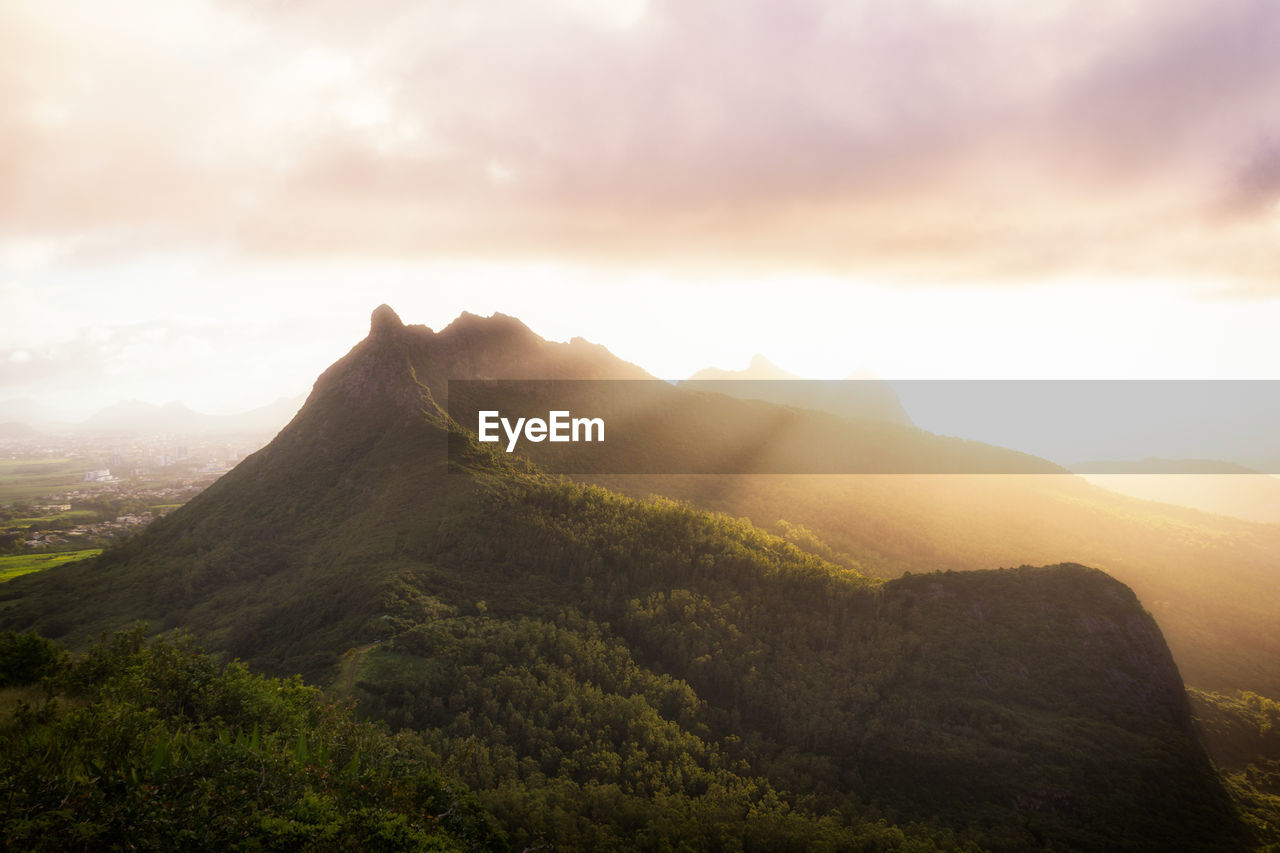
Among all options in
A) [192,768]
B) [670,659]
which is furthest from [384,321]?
[192,768]

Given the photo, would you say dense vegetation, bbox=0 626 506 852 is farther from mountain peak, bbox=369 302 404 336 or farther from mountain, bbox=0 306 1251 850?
mountain peak, bbox=369 302 404 336

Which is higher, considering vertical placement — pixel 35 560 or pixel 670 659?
pixel 670 659

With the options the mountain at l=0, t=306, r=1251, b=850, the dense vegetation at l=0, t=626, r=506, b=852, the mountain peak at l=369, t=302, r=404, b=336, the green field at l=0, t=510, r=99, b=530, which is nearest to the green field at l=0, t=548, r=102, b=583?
the mountain at l=0, t=306, r=1251, b=850

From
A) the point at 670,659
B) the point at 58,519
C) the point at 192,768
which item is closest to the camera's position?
the point at 192,768

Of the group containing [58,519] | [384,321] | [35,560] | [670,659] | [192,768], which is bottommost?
[58,519]

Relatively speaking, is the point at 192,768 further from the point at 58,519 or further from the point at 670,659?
the point at 58,519

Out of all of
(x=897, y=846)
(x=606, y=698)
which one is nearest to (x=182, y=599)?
(x=606, y=698)

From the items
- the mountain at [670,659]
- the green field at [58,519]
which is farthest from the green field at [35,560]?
the green field at [58,519]
